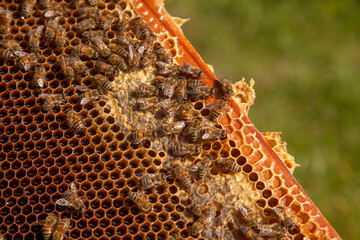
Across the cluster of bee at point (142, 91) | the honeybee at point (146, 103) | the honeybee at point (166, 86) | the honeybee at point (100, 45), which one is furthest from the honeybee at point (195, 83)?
the honeybee at point (100, 45)

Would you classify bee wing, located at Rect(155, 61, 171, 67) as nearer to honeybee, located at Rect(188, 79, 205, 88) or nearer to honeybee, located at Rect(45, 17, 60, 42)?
honeybee, located at Rect(188, 79, 205, 88)

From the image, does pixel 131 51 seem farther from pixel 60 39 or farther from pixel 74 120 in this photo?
pixel 74 120

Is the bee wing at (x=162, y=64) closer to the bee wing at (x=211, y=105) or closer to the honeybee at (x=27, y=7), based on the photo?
the bee wing at (x=211, y=105)

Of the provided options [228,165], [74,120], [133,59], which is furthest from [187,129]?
[74,120]

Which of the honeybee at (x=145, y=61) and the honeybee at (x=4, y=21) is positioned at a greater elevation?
the honeybee at (x=145, y=61)

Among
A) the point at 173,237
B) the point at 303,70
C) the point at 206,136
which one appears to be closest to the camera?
the point at 173,237

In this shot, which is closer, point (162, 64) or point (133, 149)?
point (133, 149)

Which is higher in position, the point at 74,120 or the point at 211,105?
the point at 211,105
